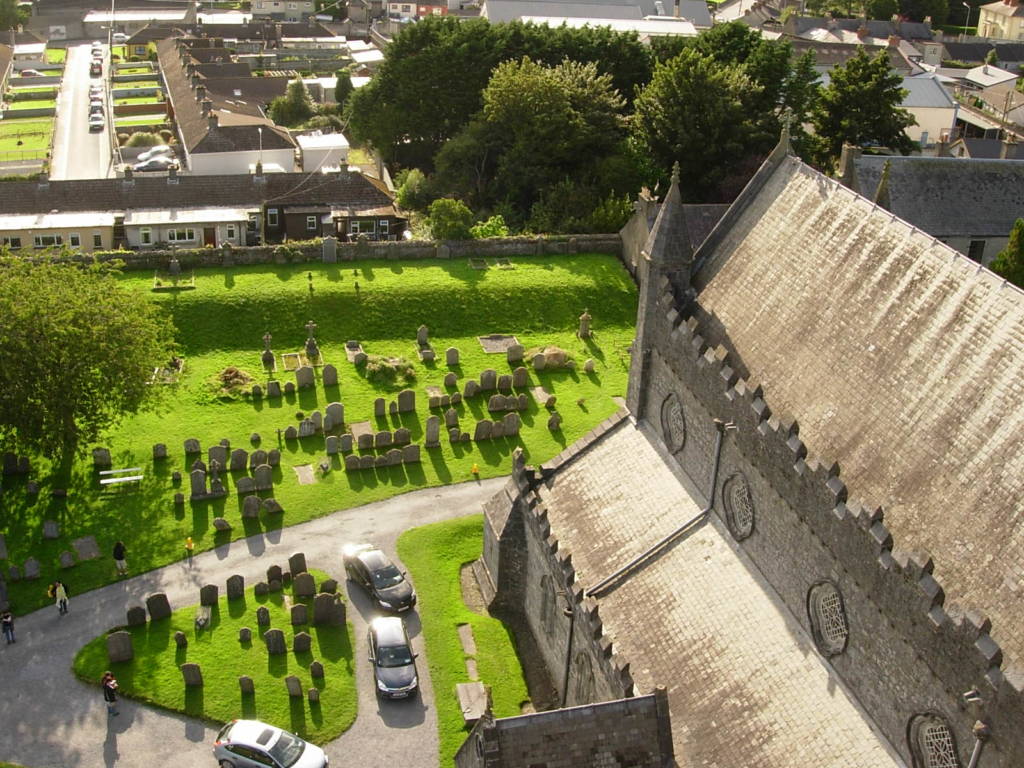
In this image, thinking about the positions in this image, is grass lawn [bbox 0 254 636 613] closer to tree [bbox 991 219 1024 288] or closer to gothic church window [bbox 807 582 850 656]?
tree [bbox 991 219 1024 288]

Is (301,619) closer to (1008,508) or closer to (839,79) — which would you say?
(1008,508)

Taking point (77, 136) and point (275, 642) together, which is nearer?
point (275, 642)

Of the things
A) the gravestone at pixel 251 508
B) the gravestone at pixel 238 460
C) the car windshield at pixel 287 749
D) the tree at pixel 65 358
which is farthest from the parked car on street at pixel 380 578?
the tree at pixel 65 358

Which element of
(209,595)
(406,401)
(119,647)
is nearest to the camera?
(119,647)

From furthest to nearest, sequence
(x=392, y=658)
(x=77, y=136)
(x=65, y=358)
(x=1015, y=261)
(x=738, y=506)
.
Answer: (x=77, y=136), (x=1015, y=261), (x=65, y=358), (x=392, y=658), (x=738, y=506)

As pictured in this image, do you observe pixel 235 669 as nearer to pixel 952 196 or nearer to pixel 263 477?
pixel 263 477

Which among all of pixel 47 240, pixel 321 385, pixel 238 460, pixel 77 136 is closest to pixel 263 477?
pixel 238 460

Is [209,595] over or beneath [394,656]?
beneath

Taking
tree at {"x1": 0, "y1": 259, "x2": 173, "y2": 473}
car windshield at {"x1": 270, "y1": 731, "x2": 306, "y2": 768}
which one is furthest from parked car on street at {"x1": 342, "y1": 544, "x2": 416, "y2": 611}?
tree at {"x1": 0, "y1": 259, "x2": 173, "y2": 473}

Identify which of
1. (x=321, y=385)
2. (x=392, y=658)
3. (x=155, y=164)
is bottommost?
(x=155, y=164)
